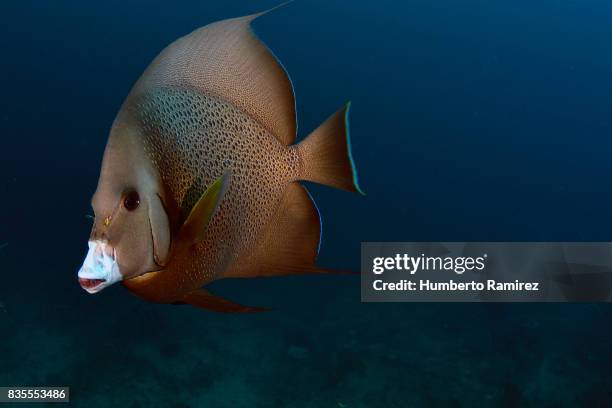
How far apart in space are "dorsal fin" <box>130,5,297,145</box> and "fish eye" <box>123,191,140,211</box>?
0.79 ft

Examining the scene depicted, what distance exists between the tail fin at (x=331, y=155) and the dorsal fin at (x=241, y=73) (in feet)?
0.16

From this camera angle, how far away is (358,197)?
28.7 meters

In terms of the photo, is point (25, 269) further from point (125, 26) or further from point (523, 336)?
point (125, 26)

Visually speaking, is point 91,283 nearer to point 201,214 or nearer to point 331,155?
point 201,214

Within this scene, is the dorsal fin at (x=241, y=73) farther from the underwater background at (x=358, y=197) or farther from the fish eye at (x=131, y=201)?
the fish eye at (x=131, y=201)

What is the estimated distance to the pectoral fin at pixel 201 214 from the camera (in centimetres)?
67

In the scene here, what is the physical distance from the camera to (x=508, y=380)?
6.83 metres

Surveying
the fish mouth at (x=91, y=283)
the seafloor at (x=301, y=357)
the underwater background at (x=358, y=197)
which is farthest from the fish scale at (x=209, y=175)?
the seafloor at (x=301, y=357)

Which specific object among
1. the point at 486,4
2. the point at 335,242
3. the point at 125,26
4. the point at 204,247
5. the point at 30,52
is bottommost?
the point at 204,247

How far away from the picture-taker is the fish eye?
69cm

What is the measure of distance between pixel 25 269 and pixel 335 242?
45.2ft

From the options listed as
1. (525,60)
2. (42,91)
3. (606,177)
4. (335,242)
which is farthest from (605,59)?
(42,91)

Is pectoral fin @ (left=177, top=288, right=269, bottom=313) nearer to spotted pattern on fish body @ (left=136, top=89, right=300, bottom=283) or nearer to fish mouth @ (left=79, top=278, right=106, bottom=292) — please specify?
spotted pattern on fish body @ (left=136, top=89, right=300, bottom=283)

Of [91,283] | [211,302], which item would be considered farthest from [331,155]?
[91,283]
